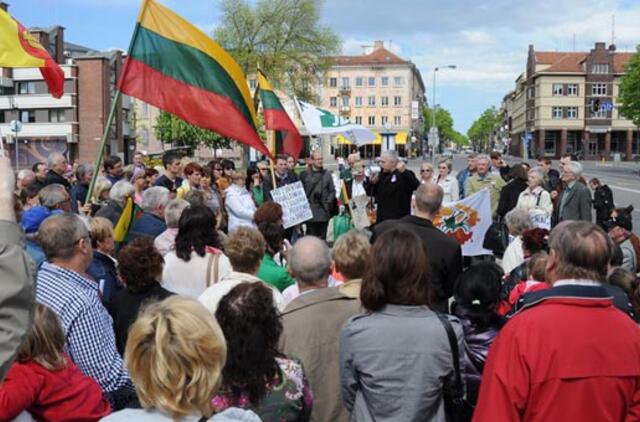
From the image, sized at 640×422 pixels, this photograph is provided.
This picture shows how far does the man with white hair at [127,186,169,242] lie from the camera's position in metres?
6.96

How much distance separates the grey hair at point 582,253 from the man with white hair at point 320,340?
1280 mm

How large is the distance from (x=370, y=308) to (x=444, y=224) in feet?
21.6

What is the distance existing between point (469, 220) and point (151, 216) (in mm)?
4653

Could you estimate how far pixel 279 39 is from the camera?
56.9 m

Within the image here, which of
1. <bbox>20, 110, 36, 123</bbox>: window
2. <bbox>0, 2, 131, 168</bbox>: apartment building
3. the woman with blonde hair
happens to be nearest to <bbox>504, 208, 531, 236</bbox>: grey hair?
the woman with blonde hair

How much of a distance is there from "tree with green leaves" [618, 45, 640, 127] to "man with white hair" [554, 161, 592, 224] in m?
61.0

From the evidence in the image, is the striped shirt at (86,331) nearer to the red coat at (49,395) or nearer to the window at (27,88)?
the red coat at (49,395)

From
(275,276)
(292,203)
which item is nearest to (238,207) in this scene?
(292,203)

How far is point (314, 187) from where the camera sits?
1298cm

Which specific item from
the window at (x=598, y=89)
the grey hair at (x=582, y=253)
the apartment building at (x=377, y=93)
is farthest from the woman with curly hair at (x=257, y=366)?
the apartment building at (x=377, y=93)

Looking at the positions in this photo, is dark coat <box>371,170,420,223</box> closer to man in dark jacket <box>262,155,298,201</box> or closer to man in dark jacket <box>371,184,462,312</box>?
man in dark jacket <box>262,155,298,201</box>

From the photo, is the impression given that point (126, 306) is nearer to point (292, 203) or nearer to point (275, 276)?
point (275, 276)

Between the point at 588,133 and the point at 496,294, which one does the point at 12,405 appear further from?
the point at 588,133

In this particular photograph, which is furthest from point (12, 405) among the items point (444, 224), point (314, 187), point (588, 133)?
point (588, 133)
